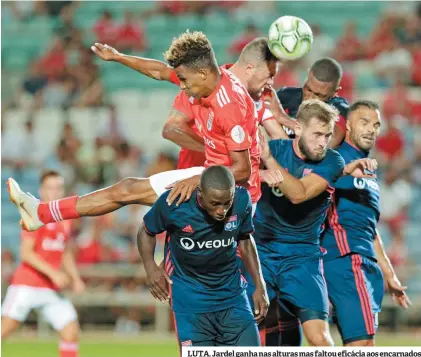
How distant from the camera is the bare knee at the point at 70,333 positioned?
10086 millimetres

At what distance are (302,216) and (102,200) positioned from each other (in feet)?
5.36

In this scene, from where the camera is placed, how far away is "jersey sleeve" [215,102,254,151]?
6.82 m

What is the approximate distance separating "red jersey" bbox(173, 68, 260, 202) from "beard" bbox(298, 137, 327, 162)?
1.55 feet

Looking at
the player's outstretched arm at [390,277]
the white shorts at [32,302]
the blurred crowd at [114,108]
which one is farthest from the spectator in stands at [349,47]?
the player's outstretched arm at [390,277]

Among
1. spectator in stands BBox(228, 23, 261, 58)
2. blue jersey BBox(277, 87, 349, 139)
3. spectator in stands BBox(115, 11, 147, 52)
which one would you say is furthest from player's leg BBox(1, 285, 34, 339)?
spectator in stands BBox(115, 11, 147, 52)

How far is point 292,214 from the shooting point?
7.70 meters

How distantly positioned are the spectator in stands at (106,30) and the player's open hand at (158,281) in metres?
12.1

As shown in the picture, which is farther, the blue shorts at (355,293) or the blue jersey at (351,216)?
the blue jersey at (351,216)

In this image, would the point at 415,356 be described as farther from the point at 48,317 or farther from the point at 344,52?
the point at 344,52

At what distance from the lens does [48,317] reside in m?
10.5

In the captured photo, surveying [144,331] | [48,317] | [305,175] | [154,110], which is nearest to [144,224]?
[305,175]

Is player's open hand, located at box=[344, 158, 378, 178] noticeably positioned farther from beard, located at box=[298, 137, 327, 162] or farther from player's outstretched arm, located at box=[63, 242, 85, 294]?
player's outstretched arm, located at box=[63, 242, 85, 294]

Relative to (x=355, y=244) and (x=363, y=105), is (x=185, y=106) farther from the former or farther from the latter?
(x=355, y=244)
